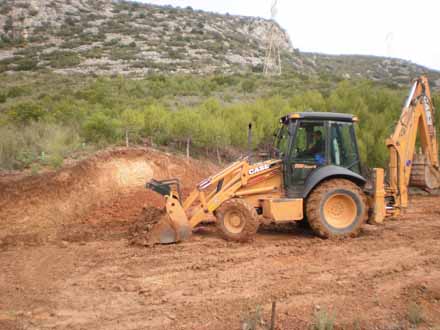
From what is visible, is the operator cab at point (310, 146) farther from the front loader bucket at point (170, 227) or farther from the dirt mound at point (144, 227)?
the dirt mound at point (144, 227)

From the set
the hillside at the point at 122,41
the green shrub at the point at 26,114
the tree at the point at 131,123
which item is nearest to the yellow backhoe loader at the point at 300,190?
the tree at the point at 131,123

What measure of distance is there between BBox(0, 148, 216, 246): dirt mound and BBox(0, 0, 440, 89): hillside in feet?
62.0

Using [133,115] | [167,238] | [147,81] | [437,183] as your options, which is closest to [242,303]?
[167,238]

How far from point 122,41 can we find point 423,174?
3292cm

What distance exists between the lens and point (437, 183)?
864 cm

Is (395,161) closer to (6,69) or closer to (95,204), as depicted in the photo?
(95,204)

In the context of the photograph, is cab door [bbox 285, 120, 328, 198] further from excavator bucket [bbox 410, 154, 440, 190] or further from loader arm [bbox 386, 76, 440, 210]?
excavator bucket [bbox 410, 154, 440, 190]

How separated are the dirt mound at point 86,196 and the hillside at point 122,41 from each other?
18.9 metres

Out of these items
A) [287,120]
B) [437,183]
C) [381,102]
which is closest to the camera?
[287,120]

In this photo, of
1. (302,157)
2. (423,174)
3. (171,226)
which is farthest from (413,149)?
(171,226)

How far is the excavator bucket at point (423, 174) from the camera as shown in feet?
27.4

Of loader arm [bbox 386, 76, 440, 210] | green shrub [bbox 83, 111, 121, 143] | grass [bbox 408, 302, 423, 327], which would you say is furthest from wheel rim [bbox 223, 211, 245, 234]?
green shrub [bbox 83, 111, 121, 143]

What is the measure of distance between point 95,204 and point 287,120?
496 cm

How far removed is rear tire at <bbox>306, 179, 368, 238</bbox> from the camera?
22.7ft
